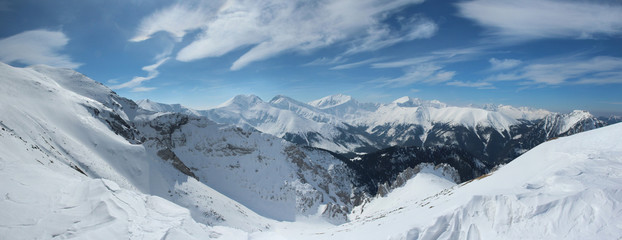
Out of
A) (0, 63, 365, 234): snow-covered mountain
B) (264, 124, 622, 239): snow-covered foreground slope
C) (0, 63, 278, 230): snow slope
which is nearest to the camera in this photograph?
(264, 124, 622, 239): snow-covered foreground slope

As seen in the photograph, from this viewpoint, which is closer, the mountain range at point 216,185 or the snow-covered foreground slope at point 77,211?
the snow-covered foreground slope at point 77,211

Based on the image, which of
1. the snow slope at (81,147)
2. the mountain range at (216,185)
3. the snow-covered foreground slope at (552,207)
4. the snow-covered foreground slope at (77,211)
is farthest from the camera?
the snow slope at (81,147)

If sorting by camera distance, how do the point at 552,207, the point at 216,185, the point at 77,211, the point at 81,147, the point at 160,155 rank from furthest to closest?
the point at 216,185
the point at 160,155
the point at 81,147
the point at 77,211
the point at 552,207

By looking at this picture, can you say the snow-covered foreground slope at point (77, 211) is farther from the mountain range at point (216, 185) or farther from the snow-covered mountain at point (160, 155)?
the snow-covered mountain at point (160, 155)

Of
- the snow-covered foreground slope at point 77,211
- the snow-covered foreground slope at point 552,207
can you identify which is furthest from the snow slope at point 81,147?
the snow-covered foreground slope at point 552,207

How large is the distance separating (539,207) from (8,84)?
71516 mm

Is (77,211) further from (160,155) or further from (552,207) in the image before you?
(160,155)

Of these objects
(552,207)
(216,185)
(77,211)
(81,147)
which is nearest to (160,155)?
(216,185)

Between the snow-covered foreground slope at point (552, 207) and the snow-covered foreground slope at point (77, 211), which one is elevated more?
the snow-covered foreground slope at point (77, 211)

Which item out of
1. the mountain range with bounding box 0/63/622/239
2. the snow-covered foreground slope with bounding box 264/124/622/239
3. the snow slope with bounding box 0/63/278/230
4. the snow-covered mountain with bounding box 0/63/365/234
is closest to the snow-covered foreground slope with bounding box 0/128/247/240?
the mountain range with bounding box 0/63/622/239

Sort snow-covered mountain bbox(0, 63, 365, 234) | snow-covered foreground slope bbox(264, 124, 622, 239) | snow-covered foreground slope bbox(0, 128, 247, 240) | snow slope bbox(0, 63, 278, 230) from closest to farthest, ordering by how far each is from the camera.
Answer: snow-covered foreground slope bbox(264, 124, 622, 239)
snow-covered foreground slope bbox(0, 128, 247, 240)
snow slope bbox(0, 63, 278, 230)
snow-covered mountain bbox(0, 63, 365, 234)

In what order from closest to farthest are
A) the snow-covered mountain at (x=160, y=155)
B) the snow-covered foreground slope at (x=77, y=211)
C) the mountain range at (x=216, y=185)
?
the snow-covered foreground slope at (x=77, y=211)
the mountain range at (x=216, y=185)
the snow-covered mountain at (x=160, y=155)

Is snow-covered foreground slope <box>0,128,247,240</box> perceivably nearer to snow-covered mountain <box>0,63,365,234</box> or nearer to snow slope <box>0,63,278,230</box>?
snow-covered mountain <box>0,63,365,234</box>

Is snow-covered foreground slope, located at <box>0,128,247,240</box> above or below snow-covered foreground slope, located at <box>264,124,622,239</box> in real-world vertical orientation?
above
